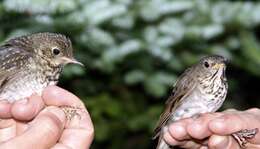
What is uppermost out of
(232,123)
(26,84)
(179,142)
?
(26,84)

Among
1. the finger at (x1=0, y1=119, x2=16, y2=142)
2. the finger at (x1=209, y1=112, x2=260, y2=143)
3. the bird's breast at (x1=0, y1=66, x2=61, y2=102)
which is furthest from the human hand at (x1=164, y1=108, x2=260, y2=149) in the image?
the finger at (x1=0, y1=119, x2=16, y2=142)

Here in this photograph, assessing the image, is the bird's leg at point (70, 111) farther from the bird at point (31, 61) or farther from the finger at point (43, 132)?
the bird at point (31, 61)

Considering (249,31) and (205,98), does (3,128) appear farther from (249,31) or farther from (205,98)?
(249,31)

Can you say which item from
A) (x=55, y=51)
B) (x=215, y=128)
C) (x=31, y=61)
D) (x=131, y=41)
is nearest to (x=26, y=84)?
(x=31, y=61)

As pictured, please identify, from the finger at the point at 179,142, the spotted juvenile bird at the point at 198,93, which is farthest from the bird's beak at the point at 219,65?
the finger at the point at 179,142

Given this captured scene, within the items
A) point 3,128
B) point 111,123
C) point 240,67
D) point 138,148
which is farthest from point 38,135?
point 138,148

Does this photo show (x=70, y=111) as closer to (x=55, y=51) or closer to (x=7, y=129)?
(x=7, y=129)
